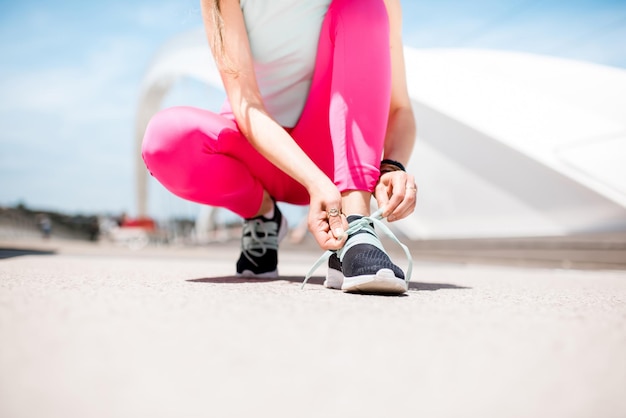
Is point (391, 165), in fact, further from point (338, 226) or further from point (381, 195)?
point (338, 226)

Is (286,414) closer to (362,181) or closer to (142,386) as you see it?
(142,386)

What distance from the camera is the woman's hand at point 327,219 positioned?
1057mm

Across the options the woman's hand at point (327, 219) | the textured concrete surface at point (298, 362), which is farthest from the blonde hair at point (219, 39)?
the textured concrete surface at point (298, 362)

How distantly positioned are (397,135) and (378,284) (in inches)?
23.1

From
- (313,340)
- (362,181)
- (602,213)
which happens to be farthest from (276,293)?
(602,213)

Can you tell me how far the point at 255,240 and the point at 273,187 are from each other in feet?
0.57

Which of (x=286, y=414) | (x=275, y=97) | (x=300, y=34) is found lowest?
(x=286, y=414)

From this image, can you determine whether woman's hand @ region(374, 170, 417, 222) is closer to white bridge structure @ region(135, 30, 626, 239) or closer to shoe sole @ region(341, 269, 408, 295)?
shoe sole @ region(341, 269, 408, 295)

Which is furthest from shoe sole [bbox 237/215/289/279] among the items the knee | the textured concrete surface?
the textured concrete surface

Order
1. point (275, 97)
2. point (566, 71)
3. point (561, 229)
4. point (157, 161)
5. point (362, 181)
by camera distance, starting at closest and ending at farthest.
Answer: point (362, 181) < point (157, 161) < point (275, 97) < point (561, 229) < point (566, 71)

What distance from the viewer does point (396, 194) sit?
1.09 metres

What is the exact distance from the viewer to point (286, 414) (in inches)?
16.3

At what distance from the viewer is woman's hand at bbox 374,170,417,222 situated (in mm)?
1093

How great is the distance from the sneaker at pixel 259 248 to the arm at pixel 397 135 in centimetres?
44
